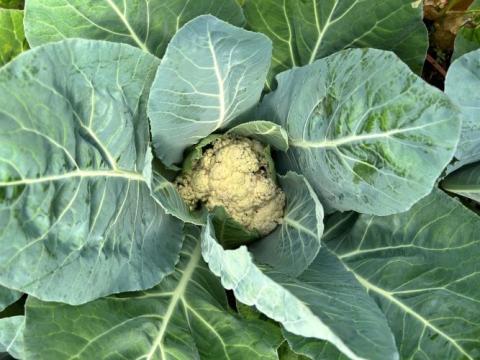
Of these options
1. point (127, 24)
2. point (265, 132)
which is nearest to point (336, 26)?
point (265, 132)

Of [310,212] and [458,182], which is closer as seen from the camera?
[310,212]

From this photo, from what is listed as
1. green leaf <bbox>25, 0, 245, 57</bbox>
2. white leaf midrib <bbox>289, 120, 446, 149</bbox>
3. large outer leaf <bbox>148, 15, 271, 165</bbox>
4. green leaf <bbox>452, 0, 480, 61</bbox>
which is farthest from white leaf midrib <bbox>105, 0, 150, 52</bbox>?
green leaf <bbox>452, 0, 480, 61</bbox>

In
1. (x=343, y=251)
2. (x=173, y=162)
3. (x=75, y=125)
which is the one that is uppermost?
(x=75, y=125)

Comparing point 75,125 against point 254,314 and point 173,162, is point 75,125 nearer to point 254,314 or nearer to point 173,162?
point 173,162

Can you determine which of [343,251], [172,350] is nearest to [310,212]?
[343,251]

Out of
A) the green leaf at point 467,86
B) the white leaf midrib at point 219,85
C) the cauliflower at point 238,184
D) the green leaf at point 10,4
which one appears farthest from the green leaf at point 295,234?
the green leaf at point 10,4
